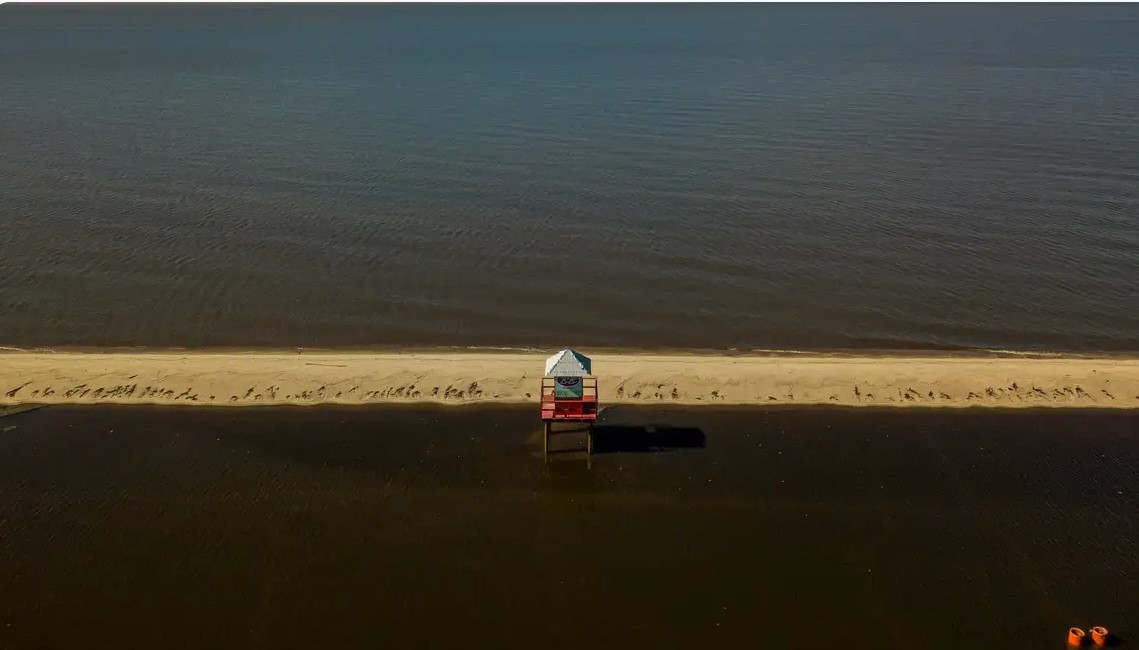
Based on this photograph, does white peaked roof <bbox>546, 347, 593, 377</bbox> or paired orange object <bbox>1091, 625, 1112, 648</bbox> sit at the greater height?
white peaked roof <bbox>546, 347, 593, 377</bbox>

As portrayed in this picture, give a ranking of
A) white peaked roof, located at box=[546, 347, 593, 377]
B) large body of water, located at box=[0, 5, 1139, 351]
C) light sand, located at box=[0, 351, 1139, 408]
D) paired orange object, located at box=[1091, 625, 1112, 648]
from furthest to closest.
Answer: large body of water, located at box=[0, 5, 1139, 351] < light sand, located at box=[0, 351, 1139, 408] < white peaked roof, located at box=[546, 347, 593, 377] < paired orange object, located at box=[1091, 625, 1112, 648]

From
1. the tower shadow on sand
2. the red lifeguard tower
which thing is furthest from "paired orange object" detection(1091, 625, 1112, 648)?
the red lifeguard tower

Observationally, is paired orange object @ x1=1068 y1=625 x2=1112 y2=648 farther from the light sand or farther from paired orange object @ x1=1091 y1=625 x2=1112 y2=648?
the light sand

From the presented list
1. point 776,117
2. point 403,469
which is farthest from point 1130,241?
point 403,469

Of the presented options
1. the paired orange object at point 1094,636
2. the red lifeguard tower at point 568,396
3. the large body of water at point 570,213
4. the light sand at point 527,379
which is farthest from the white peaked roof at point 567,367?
the paired orange object at point 1094,636

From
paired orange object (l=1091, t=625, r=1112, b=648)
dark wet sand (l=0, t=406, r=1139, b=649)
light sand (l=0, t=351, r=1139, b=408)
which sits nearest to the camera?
paired orange object (l=1091, t=625, r=1112, b=648)

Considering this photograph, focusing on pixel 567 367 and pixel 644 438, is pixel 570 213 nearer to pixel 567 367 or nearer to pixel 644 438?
pixel 644 438

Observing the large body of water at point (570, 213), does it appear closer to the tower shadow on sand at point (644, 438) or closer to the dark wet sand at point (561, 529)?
the tower shadow on sand at point (644, 438)

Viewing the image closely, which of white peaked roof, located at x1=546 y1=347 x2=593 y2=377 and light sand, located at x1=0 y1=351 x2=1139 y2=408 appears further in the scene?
light sand, located at x1=0 y1=351 x2=1139 y2=408
